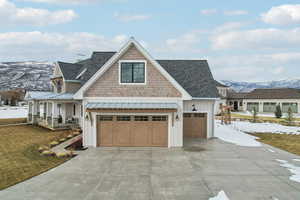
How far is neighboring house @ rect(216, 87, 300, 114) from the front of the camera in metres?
40.5

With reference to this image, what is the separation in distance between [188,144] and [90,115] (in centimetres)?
719

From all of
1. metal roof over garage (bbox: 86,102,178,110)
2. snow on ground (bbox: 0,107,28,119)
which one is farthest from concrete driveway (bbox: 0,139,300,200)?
snow on ground (bbox: 0,107,28,119)

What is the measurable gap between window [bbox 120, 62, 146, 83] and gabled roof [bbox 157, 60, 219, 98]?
483cm

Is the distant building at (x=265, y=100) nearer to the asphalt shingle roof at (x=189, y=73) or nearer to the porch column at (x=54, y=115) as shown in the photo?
the asphalt shingle roof at (x=189, y=73)

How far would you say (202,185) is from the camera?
738 centimetres

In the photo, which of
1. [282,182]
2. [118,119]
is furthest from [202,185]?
[118,119]

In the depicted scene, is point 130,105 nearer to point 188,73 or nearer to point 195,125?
point 195,125

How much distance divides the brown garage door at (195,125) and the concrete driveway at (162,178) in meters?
4.22

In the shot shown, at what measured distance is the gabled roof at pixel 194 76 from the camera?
16.0 m

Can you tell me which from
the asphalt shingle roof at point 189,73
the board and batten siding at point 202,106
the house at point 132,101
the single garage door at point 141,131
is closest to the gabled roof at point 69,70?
the asphalt shingle roof at point 189,73

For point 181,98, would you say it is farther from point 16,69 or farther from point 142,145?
point 16,69

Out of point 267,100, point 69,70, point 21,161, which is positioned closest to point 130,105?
point 21,161

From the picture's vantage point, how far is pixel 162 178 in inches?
314

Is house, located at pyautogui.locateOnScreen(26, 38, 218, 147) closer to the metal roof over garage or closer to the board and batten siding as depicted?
the metal roof over garage
